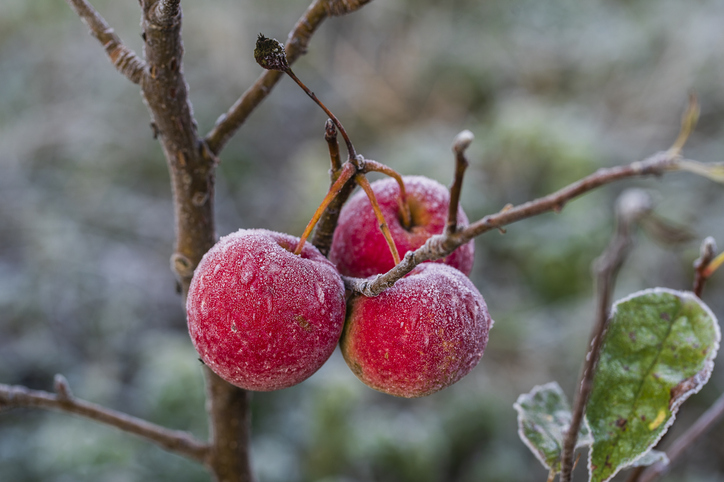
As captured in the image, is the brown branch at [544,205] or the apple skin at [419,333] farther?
the apple skin at [419,333]

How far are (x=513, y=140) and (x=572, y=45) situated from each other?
1.04 meters

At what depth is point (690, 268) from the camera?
1.65 metres

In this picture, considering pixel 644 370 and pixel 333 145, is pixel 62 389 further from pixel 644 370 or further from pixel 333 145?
pixel 644 370

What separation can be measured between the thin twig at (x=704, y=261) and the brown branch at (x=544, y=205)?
0.17 meters

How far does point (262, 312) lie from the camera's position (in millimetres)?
354

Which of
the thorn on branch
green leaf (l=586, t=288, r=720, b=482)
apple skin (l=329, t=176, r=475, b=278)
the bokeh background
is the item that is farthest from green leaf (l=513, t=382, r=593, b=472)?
the bokeh background

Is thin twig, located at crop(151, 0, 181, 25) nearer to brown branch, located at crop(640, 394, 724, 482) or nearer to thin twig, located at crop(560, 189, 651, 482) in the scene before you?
thin twig, located at crop(560, 189, 651, 482)

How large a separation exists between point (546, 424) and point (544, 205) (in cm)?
29

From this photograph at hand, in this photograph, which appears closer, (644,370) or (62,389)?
(644,370)

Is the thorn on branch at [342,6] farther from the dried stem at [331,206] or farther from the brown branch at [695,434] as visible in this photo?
the brown branch at [695,434]

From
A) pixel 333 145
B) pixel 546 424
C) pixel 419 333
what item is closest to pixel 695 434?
pixel 546 424

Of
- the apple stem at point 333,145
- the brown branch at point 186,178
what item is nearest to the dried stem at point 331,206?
the apple stem at point 333,145

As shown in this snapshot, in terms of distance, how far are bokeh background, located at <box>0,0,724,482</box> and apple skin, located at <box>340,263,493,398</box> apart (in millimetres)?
861

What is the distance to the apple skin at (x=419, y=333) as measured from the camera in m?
0.37
